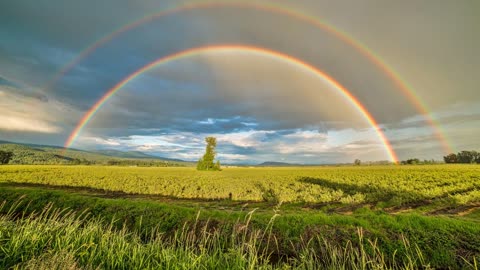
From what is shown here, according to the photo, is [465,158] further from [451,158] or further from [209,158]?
[209,158]

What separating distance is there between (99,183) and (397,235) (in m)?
40.7

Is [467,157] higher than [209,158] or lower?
higher

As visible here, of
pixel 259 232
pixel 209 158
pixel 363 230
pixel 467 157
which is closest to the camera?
pixel 259 232

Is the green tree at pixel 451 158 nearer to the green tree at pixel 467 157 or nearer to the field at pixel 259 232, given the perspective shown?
the green tree at pixel 467 157

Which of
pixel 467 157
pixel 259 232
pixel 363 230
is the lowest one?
pixel 363 230

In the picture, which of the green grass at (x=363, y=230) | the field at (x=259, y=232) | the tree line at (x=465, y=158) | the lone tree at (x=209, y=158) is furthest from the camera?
the tree line at (x=465, y=158)

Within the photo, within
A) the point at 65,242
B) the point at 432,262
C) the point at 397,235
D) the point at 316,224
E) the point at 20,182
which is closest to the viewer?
the point at 65,242

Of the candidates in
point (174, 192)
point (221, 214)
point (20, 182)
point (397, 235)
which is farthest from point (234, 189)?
point (20, 182)

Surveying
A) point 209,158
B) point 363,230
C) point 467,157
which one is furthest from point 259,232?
point 467,157

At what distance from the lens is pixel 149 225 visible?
16.2 meters

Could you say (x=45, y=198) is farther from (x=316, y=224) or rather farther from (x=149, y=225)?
(x=316, y=224)

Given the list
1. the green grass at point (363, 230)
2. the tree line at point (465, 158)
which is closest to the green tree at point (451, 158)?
the tree line at point (465, 158)

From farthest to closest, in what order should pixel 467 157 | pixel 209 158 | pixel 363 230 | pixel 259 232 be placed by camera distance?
pixel 467 157, pixel 209 158, pixel 363 230, pixel 259 232

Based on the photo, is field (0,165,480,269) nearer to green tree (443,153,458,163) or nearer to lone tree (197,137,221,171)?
lone tree (197,137,221,171)
